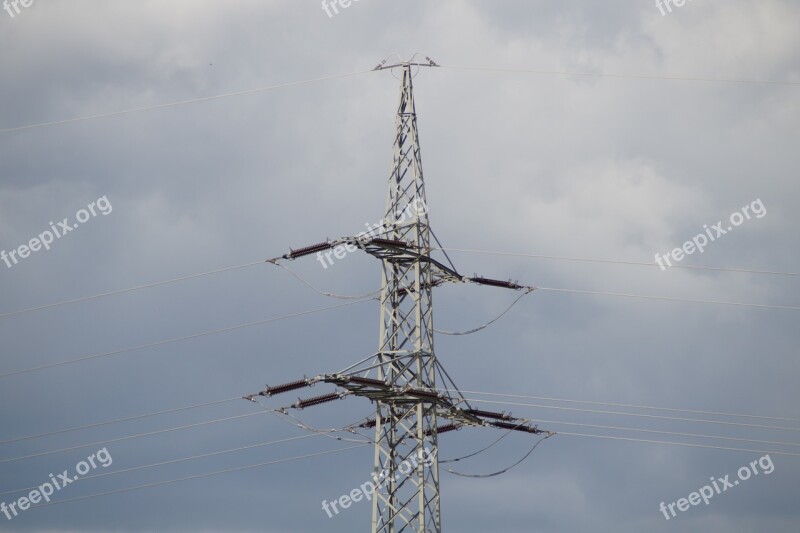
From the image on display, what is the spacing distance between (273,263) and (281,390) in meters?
6.27

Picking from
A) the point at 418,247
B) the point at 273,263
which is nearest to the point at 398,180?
the point at 418,247

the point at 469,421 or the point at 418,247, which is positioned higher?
the point at 418,247

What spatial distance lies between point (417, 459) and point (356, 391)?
4191 mm

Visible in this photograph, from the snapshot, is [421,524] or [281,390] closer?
[421,524]

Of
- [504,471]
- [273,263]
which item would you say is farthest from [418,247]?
[504,471]

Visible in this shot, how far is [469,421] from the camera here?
208 ft

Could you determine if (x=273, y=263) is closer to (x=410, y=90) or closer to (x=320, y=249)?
(x=320, y=249)

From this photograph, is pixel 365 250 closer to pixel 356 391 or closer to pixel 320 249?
pixel 320 249

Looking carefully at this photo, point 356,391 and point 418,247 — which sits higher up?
point 418,247

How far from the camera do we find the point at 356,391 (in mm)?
57719

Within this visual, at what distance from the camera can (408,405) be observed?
6000 centimetres

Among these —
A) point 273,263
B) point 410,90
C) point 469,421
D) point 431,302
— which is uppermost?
point 410,90

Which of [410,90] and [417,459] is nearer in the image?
[417,459]

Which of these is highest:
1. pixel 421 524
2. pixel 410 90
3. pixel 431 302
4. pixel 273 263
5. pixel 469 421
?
pixel 410 90
